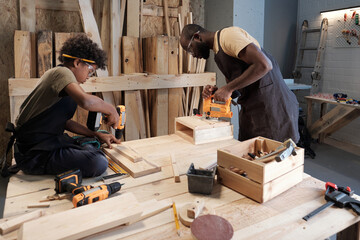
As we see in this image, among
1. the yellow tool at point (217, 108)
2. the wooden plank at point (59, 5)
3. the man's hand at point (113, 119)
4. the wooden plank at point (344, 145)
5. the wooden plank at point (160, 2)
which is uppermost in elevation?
the wooden plank at point (160, 2)

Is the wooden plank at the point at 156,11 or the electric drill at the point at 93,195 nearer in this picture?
the electric drill at the point at 93,195

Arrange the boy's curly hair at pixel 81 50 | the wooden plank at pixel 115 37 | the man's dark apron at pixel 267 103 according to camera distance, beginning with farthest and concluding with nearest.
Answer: the wooden plank at pixel 115 37 → the man's dark apron at pixel 267 103 → the boy's curly hair at pixel 81 50

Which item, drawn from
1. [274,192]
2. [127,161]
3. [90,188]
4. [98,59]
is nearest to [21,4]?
[98,59]

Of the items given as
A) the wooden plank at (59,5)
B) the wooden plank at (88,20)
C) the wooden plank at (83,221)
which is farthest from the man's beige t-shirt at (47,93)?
the wooden plank at (59,5)

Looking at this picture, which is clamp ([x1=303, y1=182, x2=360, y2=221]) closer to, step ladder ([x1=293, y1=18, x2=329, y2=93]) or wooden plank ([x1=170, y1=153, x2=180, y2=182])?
wooden plank ([x1=170, y1=153, x2=180, y2=182])

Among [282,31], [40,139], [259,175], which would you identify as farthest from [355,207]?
[282,31]

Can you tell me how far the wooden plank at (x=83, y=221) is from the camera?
1.06 meters

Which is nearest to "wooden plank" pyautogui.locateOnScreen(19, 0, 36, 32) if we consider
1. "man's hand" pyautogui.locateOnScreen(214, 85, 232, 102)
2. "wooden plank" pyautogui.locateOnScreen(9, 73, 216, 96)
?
"wooden plank" pyautogui.locateOnScreen(9, 73, 216, 96)

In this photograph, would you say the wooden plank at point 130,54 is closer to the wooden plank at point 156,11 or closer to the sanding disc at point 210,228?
the wooden plank at point 156,11

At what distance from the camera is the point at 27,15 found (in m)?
3.01

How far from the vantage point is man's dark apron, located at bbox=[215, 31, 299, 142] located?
216cm

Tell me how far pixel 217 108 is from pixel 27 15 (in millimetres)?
2224

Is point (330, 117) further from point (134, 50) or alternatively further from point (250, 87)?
point (134, 50)

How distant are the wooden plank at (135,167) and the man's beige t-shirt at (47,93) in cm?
54
